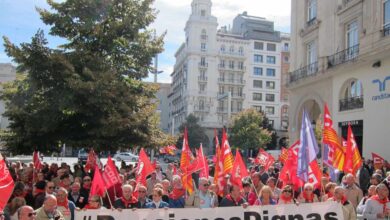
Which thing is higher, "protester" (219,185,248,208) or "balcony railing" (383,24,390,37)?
"balcony railing" (383,24,390,37)

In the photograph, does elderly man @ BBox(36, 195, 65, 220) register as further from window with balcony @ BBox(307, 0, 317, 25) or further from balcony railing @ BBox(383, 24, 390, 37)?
window with balcony @ BBox(307, 0, 317, 25)

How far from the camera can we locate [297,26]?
1204 inches

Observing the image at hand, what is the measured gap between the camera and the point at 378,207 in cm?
832

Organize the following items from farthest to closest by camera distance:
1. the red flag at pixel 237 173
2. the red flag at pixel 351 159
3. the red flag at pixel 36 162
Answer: the red flag at pixel 36 162 → the red flag at pixel 351 159 → the red flag at pixel 237 173

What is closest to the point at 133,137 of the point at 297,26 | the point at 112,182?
the point at 112,182

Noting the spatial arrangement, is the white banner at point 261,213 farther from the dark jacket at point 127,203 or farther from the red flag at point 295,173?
the red flag at point 295,173

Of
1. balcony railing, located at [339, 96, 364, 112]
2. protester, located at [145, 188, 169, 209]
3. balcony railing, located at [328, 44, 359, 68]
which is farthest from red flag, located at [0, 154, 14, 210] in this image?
balcony railing, located at [328, 44, 359, 68]

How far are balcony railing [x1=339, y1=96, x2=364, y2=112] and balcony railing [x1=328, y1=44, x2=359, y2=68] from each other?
76.3 inches

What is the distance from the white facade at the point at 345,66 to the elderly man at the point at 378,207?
13084 millimetres

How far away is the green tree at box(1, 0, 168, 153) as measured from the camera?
16.2m

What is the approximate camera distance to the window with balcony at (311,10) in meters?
28.6

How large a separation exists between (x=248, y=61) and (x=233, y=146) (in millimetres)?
32712

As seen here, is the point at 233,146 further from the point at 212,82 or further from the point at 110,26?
the point at 110,26

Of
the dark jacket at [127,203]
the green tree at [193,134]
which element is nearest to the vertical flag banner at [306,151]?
the dark jacket at [127,203]
